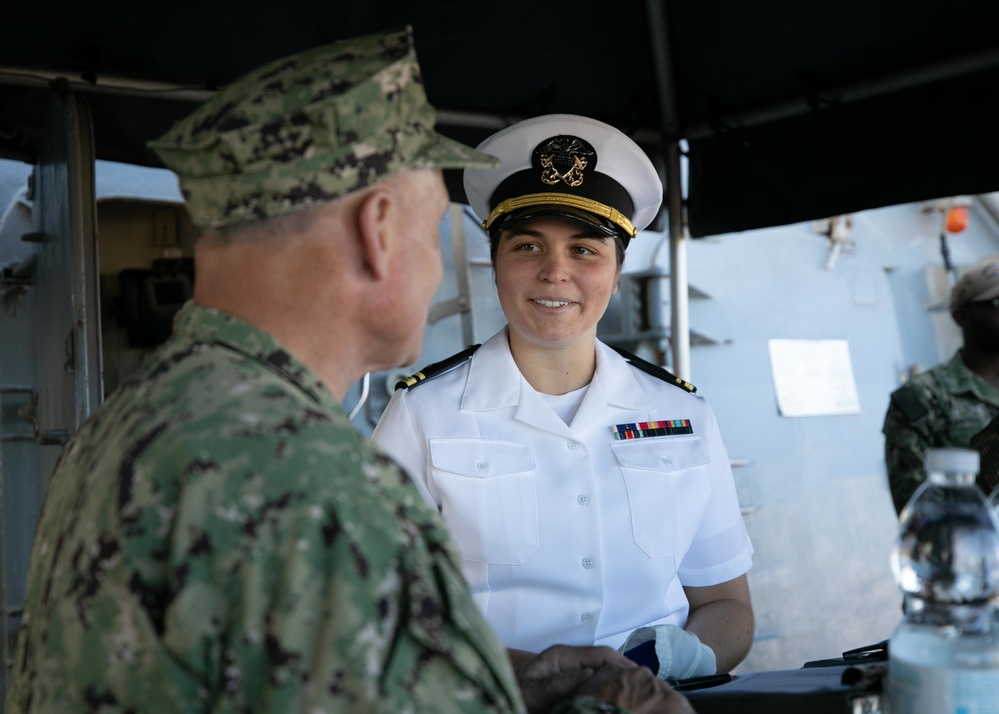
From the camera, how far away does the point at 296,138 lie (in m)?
0.90

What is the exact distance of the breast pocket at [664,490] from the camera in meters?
1.91

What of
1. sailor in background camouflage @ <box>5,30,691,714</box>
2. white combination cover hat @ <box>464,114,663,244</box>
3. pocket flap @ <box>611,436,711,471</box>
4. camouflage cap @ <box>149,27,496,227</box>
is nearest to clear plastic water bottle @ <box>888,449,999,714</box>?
sailor in background camouflage @ <box>5,30,691,714</box>

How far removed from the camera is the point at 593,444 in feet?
6.43

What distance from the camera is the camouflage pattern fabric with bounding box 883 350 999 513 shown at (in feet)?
11.6

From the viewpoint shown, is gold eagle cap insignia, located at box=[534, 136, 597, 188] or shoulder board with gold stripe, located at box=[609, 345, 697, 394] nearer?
gold eagle cap insignia, located at box=[534, 136, 597, 188]

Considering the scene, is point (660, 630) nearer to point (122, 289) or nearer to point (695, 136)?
point (695, 136)

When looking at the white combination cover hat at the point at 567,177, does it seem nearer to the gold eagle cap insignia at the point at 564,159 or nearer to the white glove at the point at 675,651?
the gold eagle cap insignia at the point at 564,159

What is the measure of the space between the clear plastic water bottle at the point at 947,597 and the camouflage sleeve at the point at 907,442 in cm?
228

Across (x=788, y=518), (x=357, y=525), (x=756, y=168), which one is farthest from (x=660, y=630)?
(x=788, y=518)

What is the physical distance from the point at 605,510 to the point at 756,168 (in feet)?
5.38

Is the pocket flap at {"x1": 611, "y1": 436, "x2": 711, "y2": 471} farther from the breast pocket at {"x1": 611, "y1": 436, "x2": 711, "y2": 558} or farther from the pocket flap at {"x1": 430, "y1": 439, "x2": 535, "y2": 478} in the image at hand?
the pocket flap at {"x1": 430, "y1": 439, "x2": 535, "y2": 478}

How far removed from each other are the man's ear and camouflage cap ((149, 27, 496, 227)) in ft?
0.06

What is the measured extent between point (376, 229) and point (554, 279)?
40.6 inches

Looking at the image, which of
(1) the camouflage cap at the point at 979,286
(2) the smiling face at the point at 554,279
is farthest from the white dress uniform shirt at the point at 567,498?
(1) the camouflage cap at the point at 979,286
